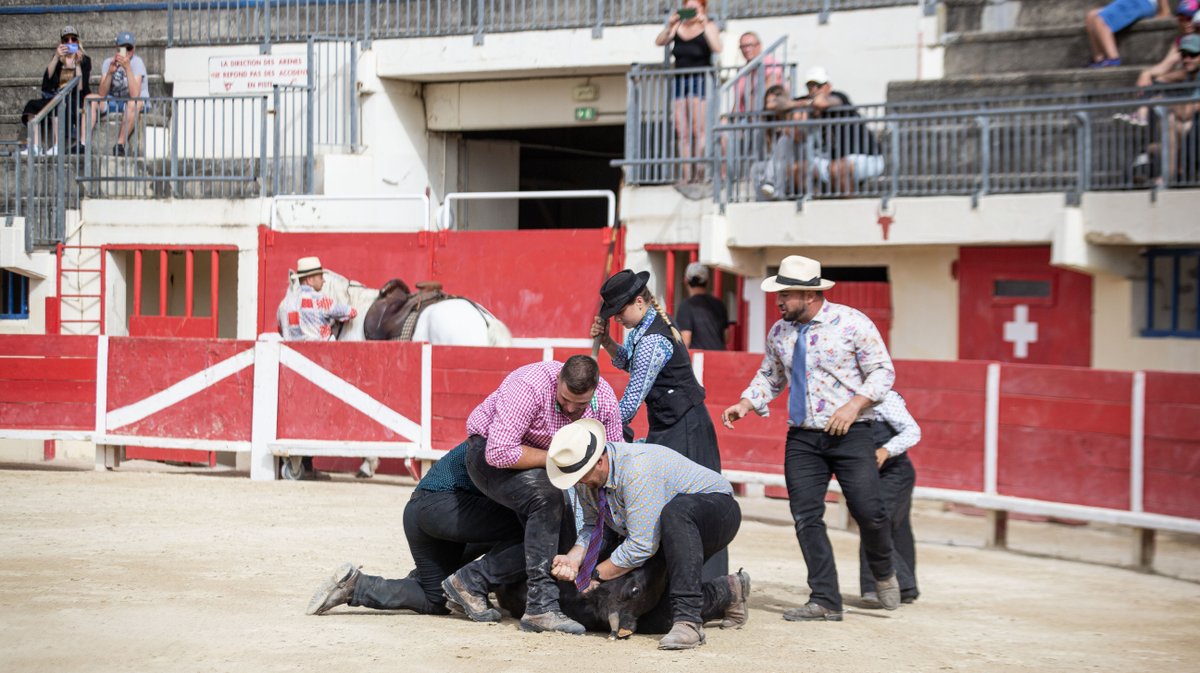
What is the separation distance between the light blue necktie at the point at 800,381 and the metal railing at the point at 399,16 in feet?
37.0

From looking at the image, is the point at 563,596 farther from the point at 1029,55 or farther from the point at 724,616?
the point at 1029,55

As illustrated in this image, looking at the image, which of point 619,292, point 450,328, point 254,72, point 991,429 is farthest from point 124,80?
point 619,292

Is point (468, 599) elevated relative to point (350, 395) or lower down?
lower down

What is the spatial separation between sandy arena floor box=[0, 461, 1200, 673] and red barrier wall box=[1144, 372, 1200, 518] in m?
0.47

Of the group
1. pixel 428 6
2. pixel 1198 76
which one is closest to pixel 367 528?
pixel 1198 76

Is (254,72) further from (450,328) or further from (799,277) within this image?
(799,277)

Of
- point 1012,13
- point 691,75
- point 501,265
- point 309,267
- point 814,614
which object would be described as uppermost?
point 1012,13

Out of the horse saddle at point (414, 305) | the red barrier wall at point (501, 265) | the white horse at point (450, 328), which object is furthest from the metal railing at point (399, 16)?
the white horse at point (450, 328)

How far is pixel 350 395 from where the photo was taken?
14.7 metres

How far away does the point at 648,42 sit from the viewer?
2019cm

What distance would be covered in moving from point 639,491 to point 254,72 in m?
16.1

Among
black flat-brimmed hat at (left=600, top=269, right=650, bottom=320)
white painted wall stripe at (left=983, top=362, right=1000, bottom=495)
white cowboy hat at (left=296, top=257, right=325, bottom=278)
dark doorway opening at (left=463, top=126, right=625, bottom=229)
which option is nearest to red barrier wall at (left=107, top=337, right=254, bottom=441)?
white cowboy hat at (left=296, top=257, right=325, bottom=278)

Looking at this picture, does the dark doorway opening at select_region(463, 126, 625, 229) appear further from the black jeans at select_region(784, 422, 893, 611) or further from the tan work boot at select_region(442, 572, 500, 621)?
the tan work boot at select_region(442, 572, 500, 621)

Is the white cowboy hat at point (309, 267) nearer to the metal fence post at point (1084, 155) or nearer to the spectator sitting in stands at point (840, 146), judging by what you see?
the spectator sitting in stands at point (840, 146)
